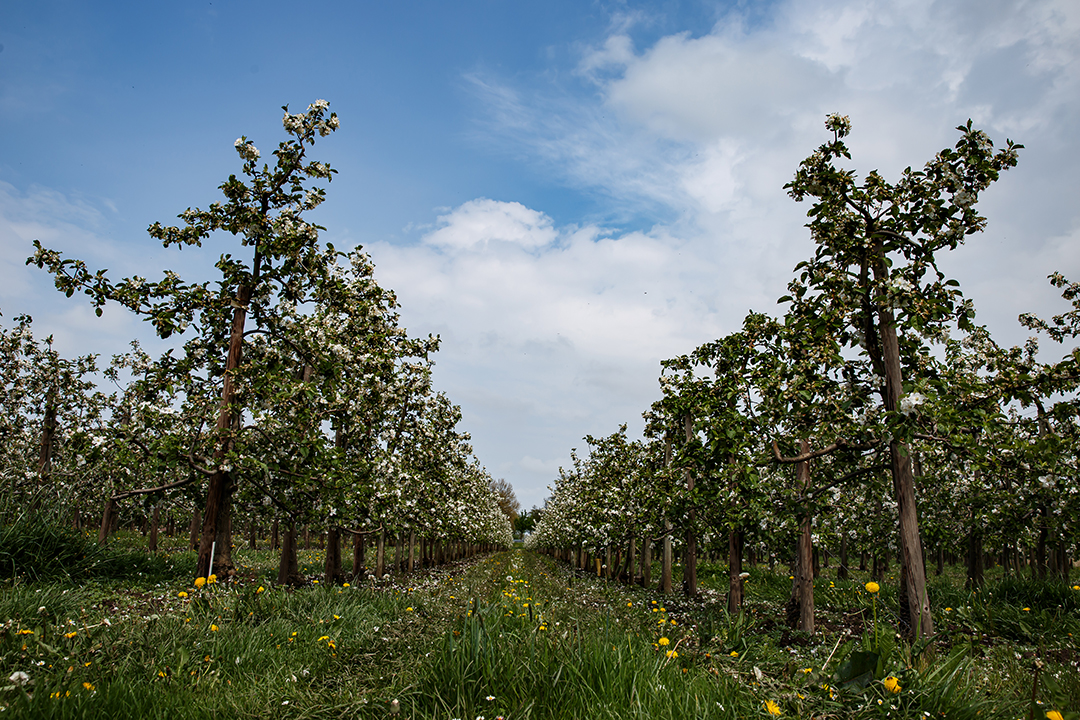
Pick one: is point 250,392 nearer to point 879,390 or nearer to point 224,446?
point 224,446

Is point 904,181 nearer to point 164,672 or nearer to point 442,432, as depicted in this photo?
point 164,672

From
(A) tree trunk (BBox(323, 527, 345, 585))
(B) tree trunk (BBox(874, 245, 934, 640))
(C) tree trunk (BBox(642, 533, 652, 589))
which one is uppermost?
(B) tree trunk (BBox(874, 245, 934, 640))

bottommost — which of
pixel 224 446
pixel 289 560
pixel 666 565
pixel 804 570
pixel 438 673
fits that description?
pixel 666 565

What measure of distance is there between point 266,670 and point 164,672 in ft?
2.63

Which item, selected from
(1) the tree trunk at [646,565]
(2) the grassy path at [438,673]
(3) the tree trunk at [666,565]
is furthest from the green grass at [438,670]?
(1) the tree trunk at [646,565]

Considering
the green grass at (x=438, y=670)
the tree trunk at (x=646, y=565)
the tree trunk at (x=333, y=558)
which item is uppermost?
the green grass at (x=438, y=670)

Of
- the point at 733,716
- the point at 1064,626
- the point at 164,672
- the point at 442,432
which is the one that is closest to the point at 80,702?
the point at 164,672

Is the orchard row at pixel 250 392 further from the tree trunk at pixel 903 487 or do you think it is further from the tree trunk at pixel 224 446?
the tree trunk at pixel 903 487

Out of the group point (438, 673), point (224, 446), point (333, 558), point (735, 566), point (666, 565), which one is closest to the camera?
point (438, 673)

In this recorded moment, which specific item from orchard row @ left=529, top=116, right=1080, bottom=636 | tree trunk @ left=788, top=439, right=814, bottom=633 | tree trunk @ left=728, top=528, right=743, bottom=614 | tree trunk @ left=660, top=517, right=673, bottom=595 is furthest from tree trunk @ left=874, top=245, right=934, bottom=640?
tree trunk @ left=660, top=517, right=673, bottom=595

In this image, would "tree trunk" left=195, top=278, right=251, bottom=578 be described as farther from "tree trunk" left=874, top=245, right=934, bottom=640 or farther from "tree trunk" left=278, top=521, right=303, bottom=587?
"tree trunk" left=874, top=245, right=934, bottom=640

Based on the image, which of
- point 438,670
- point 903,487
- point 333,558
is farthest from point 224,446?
point 903,487

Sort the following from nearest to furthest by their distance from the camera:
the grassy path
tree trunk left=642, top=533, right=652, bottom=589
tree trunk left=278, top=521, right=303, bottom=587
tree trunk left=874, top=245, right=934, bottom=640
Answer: the grassy path
tree trunk left=874, top=245, right=934, bottom=640
tree trunk left=278, top=521, right=303, bottom=587
tree trunk left=642, top=533, right=652, bottom=589

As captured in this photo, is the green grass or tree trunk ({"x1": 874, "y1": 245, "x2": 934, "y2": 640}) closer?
the green grass
